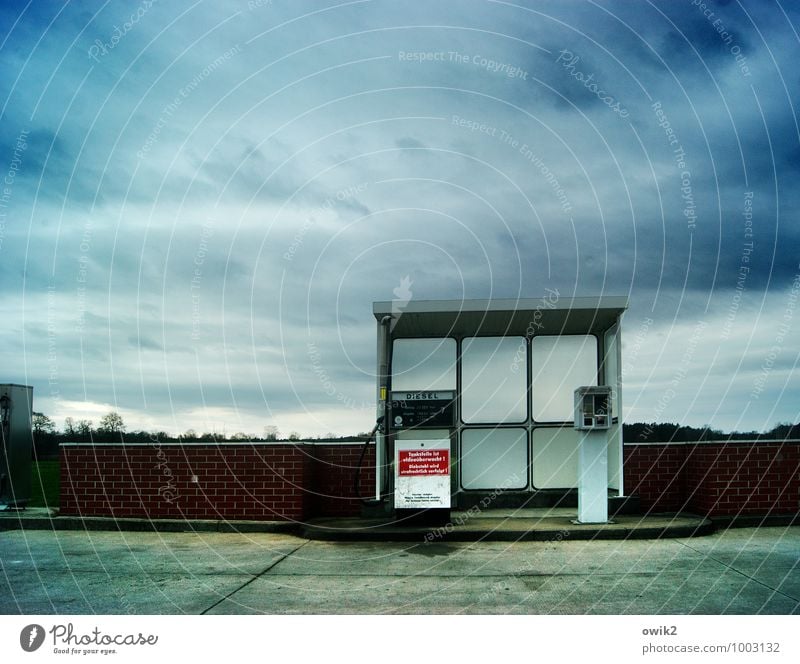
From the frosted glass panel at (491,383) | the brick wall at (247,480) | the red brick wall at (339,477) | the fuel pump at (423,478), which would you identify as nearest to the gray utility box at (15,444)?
the brick wall at (247,480)

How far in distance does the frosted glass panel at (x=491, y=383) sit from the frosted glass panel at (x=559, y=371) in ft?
0.79

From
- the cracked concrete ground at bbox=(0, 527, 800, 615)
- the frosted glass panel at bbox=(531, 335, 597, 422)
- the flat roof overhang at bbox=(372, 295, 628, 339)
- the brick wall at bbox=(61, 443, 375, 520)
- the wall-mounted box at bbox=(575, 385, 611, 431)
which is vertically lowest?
the cracked concrete ground at bbox=(0, 527, 800, 615)

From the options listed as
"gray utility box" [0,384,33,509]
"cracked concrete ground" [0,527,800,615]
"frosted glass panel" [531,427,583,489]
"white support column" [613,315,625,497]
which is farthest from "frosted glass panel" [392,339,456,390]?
"gray utility box" [0,384,33,509]

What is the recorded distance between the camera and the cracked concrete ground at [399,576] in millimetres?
6137

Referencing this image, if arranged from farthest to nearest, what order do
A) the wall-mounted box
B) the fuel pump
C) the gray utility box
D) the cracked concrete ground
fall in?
1. the gray utility box
2. the wall-mounted box
3. the fuel pump
4. the cracked concrete ground

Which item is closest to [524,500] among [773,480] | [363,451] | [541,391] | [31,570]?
[541,391]

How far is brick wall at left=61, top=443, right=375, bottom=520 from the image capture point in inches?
427

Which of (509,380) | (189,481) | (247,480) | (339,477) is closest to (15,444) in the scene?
(189,481)

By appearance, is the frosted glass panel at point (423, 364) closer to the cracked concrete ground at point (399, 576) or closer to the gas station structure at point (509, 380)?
the gas station structure at point (509, 380)

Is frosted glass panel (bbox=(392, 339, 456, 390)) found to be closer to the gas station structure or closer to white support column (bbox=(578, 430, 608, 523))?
the gas station structure

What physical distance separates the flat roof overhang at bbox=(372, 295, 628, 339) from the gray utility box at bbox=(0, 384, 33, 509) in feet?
20.4

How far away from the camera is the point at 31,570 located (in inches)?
305

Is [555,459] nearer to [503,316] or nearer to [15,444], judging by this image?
[503,316]

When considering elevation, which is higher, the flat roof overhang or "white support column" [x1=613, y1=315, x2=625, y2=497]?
the flat roof overhang
